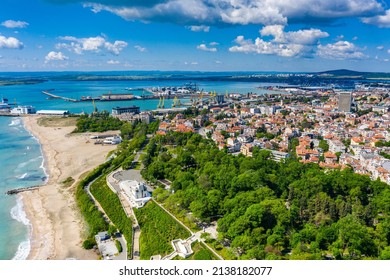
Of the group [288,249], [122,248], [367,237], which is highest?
[367,237]

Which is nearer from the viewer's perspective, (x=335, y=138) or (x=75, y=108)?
(x=335, y=138)

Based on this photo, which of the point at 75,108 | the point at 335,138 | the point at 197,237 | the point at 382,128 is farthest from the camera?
the point at 75,108

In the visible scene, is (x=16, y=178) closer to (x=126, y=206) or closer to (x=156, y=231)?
(x=126, y=206)

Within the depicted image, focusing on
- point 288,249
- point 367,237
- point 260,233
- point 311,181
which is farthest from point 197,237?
point 311,181

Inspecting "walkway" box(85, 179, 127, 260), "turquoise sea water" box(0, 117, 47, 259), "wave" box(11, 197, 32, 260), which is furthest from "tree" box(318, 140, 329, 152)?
"wave" box(11, 197, 32, 260)

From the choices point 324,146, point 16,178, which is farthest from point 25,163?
point 324,146

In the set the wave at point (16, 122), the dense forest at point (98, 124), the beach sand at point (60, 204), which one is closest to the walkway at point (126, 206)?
the beach sand at point (60, 204)

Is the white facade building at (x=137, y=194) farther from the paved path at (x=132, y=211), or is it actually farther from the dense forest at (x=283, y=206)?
the dense forest at (x=283, y=206)

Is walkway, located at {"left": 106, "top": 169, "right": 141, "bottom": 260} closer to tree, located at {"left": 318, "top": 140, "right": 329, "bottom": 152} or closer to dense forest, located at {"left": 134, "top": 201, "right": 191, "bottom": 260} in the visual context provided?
dense forest, located at {"left": 134, "top": 201, "right": 191, "bottom": 260}

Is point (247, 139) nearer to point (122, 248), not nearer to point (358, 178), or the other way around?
point (358, 178)
